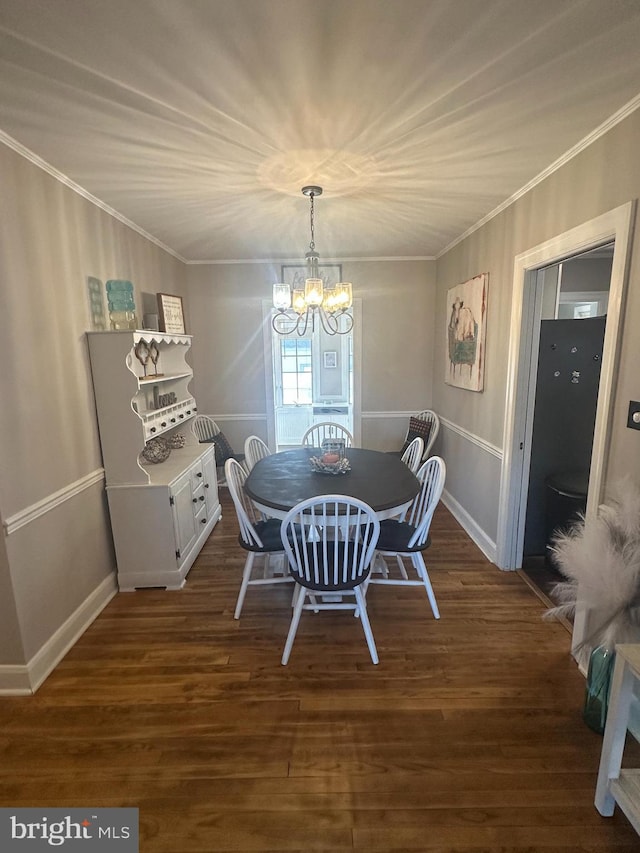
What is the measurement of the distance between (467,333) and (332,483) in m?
1.92

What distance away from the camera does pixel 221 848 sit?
1308 millimetres

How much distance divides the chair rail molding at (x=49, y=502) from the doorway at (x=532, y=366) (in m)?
2.65

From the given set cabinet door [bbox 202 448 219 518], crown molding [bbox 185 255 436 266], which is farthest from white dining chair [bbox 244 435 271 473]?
crown molding [bbox 185 255 436 266]

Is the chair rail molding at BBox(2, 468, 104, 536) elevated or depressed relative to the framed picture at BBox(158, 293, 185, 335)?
depressed

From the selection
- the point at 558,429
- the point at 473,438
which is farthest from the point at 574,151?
the point at 473,438

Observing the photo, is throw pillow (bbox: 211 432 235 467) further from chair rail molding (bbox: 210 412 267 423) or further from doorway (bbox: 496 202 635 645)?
doorway (bbox: 496 202 635 645)

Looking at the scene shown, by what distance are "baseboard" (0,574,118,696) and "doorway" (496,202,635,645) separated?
8.83 feet

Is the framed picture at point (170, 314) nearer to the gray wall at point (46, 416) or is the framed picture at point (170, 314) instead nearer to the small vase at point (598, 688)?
the gray wall at point (46, 416)

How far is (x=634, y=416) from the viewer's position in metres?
1.65

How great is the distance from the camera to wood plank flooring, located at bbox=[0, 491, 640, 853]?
137 centimetres

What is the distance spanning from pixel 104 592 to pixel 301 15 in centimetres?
299

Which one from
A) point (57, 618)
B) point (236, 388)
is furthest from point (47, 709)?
point (236, 388)

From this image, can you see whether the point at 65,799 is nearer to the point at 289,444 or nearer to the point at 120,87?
the point at 120,87

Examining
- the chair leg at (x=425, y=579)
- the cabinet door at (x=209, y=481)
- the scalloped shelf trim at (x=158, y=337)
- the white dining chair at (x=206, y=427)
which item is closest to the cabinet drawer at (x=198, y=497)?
the cabinet door at (x=209, y=481)
